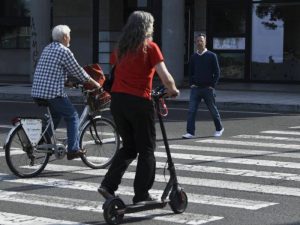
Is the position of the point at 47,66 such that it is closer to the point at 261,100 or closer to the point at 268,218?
the point at 268,218

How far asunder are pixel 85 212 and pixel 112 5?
2335cm

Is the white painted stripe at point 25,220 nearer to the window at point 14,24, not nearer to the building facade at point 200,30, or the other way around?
the building facade at point 200,30

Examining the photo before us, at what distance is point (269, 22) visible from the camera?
2650cm

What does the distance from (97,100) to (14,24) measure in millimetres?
22725

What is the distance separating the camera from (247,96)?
21.6m

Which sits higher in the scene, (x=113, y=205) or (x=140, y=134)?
(x=140, y=134)

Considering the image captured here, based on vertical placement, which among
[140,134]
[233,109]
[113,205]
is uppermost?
[140,134]

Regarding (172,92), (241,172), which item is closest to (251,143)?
(241,172)

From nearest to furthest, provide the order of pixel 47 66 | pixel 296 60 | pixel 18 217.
Answer: pixel 18 217 → pixel 47 66 → pixel 296 60

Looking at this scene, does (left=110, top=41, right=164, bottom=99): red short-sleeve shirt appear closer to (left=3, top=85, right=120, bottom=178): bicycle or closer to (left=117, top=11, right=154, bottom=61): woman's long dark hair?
(left=117, top=11, right=154, bottom=61): woman's long dark hair

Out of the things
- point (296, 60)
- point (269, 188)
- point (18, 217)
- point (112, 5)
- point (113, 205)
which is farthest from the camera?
point (112, 5)

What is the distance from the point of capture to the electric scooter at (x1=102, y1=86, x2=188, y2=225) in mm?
6746

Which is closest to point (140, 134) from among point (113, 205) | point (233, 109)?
point (113, 205)

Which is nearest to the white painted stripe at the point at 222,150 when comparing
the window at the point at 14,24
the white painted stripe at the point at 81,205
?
the white painted stripe at the point at 81,205
